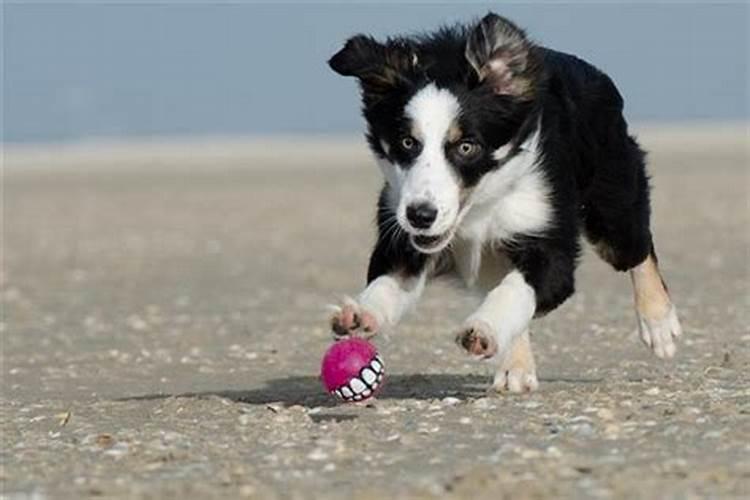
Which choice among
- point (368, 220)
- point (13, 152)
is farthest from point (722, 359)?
point (13, 152)

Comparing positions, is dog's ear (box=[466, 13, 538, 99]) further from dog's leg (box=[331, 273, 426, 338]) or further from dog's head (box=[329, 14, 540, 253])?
dog's leg (box=[331, 273, 426, 338])

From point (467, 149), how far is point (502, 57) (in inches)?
18.7

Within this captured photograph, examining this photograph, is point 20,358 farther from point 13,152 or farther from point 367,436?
point 13,152

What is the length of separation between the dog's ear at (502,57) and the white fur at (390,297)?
871 millimetres

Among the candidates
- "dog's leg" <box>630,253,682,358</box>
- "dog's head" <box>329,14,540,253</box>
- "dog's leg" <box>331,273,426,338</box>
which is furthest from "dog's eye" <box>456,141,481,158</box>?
"dog's leg" <box>630,253,682,358</box>

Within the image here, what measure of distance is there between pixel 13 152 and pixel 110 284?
57.4m

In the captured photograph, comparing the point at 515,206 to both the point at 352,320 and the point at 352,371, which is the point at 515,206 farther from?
the point at 352,371

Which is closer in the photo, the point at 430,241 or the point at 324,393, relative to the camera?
the point at 430,241

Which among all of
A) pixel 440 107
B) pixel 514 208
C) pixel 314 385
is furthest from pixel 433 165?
pixel 314 385

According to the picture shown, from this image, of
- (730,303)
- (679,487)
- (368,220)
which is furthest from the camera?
(368,220)

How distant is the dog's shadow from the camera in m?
8.16

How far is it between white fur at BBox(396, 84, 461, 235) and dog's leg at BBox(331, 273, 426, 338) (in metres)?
0.47

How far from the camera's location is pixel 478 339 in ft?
23.4

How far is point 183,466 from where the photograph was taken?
6.19 m
